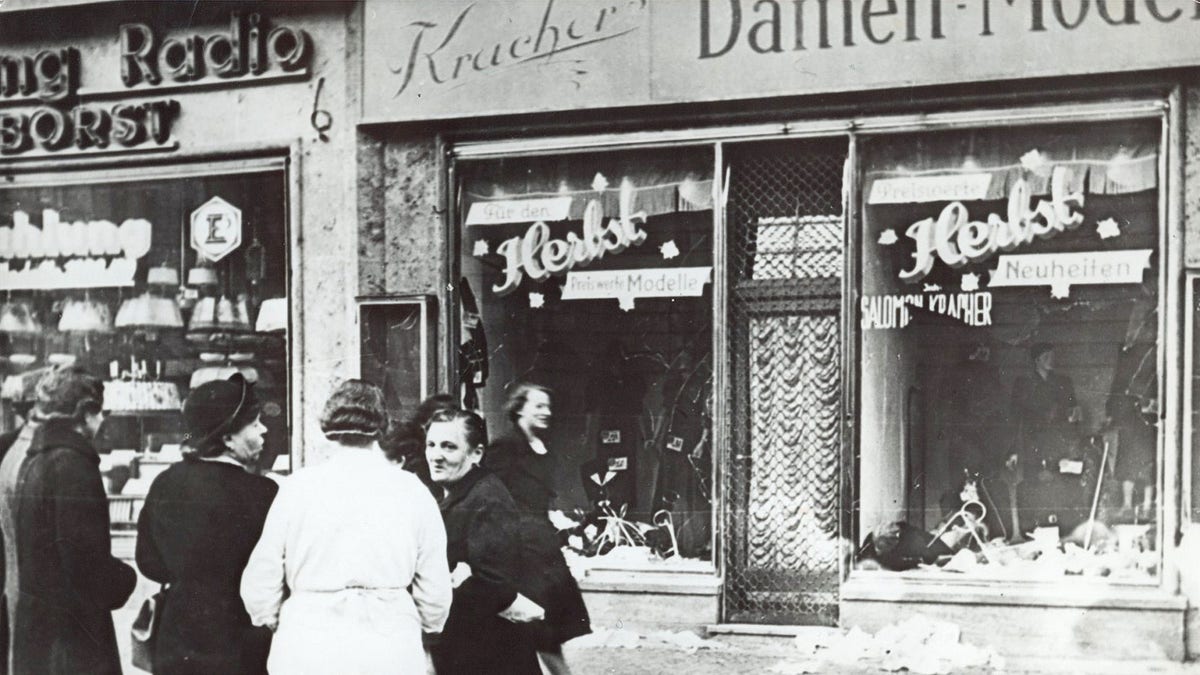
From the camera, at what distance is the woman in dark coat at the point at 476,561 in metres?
6.19

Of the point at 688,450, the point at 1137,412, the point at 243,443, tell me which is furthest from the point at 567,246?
the point at 1137,412

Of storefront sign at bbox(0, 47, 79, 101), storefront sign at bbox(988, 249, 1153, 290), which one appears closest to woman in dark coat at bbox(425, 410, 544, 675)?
storefront sign at bbox(988, 249, 1153, 290)

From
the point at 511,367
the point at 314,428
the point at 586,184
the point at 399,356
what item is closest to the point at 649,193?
the point at 586,184

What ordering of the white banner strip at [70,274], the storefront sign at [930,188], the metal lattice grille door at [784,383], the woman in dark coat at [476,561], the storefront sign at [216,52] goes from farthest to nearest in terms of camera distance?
the white banner strip at [70,274]
the storefront sign at [216,52]
the metal lattice grille door at [784,383]
the woman in dark coat at [476,561]
the storefront sign at [930,188]

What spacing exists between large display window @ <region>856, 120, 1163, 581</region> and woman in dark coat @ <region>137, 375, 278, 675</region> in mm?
2845

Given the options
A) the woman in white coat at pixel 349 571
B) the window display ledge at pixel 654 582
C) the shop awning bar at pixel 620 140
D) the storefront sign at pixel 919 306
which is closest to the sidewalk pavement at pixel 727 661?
the window display ledge at pixel 654 582

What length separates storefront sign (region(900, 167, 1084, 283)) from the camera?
596 cm

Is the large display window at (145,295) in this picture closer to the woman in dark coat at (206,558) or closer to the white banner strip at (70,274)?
the white banner strip at (70,274)

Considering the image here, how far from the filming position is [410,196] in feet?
22.2

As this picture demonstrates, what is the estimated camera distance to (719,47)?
6.27m

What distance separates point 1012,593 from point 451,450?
2758 millimetres

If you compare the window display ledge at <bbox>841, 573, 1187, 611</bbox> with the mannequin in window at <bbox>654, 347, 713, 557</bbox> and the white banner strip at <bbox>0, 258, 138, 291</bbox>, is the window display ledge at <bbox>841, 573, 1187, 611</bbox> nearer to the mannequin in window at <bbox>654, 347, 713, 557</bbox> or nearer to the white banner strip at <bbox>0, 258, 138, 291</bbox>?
the mannequin in window at <bbox>654, 347, 713, 557</bbox>

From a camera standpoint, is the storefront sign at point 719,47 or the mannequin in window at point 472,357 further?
the mannequin in window at point 472,357

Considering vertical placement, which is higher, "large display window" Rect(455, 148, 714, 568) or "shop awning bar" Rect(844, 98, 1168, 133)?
"shop awning bar" Rect(844, 98, 1168, 133)
